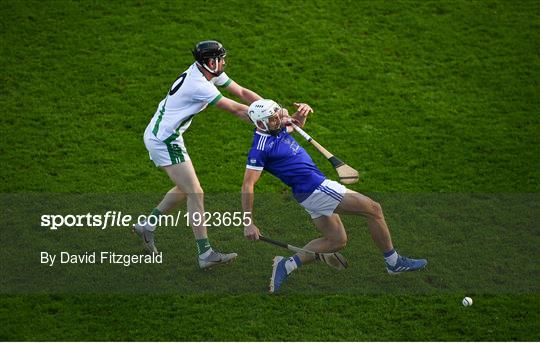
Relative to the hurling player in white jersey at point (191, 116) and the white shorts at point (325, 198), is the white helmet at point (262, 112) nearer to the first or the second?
the hurling player in white jersey at point (191, 116)

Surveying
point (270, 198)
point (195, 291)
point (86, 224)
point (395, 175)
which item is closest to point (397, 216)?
point (395, 175)

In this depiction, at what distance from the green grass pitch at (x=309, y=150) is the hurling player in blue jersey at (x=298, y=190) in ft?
1.26

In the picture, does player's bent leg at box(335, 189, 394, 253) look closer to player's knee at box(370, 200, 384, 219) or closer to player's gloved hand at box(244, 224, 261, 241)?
player's knee at box(370, 200, 384, 219)

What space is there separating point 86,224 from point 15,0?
20.4 feet

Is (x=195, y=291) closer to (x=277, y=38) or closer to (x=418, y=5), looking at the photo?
(x=277, y=38)

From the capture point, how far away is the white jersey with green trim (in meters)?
10.0

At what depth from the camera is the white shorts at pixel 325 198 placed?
32.1 ft

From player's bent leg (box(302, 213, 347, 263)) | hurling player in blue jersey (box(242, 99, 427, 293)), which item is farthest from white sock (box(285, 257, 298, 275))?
player's bent leg (box(302, 213, 347, 263))

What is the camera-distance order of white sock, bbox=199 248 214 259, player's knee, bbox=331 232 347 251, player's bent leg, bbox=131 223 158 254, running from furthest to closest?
1. player's bent leg, bbox=131 223 158 254
2. white sock, bbox=199 248 214 259
3. player's knee, bbox=331 232 347 251

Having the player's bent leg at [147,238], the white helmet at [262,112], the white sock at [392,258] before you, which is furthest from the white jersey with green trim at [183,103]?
the white sock at [392,258]

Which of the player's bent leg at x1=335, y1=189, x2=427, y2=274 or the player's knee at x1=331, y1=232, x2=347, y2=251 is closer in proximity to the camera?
the player's bent leg at x1=335, y1=189, x2=427, y2=274

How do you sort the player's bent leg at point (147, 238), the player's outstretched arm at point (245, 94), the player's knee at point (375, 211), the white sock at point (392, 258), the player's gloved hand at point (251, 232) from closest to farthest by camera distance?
the player's gloved hand at point (251, 232) → the player's knee at point (375, 211) → the white sock at point (392, 258) → the player's outstretched arm at point (245, 94) → the player's bent leg at point (147, 238)

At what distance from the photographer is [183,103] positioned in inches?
399

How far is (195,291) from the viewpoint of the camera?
10.0 m
